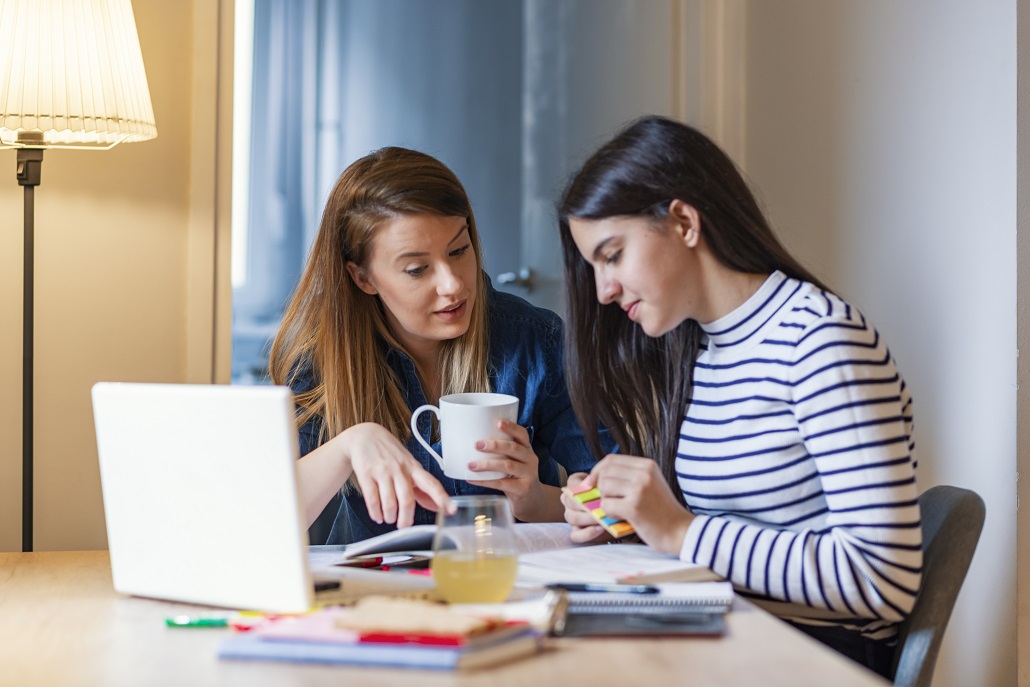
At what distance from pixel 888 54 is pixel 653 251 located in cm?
77

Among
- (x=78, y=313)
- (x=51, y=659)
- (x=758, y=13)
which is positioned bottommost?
(x=51, y=659)

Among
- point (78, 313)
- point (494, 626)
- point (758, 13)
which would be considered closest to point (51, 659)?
point (494, 626)

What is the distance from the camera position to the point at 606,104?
265 centimetres

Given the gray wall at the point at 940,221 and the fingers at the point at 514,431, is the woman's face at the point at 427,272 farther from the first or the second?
the gray wall at the point at 940,221

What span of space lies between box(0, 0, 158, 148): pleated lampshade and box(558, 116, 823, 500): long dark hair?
0.75m

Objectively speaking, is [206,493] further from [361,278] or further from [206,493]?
[361,278]

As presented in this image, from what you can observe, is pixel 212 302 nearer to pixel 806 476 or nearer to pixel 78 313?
pixel 78 313

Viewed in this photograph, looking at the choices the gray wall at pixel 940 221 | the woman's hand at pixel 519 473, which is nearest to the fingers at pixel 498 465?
the woman's hand at pixel 519 473

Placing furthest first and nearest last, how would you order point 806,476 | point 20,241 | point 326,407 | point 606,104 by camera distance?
point 606,104
point 20,241
point 326,407
point 806,476

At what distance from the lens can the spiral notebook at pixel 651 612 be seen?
0.87 m

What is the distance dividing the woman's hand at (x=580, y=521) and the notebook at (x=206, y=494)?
0.42 metres

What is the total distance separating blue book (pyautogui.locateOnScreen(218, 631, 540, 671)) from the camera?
0.78m

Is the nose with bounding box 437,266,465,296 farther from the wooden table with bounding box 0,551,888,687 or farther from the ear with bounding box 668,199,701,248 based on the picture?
the wooden table with bounding box 0,551,888,687

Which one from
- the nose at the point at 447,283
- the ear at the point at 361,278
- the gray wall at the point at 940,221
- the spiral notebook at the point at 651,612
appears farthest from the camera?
the ear at the point at 361,278
